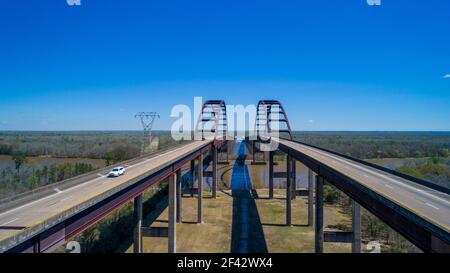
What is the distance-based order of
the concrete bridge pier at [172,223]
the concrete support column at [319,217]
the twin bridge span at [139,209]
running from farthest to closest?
1. the concrete bridge pier at [172,223]
2. the concrete support column at [319,217]
3. the twin bridge span at [139,209]

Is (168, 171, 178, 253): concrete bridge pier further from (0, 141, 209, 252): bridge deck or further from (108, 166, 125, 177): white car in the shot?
(0, 141, 209, 252): bridge deck

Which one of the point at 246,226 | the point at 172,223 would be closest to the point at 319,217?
the point at 246,226

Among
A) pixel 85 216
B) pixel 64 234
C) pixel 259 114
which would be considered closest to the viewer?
pixel 64 234

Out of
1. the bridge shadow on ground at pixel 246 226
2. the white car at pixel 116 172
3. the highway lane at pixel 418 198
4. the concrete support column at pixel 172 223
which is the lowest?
the bridge shadow on ground at pixel 246 226

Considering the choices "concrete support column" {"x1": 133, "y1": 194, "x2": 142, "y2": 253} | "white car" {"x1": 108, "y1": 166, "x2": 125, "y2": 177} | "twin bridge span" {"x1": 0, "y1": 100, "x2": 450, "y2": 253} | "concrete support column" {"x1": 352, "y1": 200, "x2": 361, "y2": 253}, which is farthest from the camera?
"concrete support column" {"x1": 133, "y1": 194, "x2": 142, "y2": 253}

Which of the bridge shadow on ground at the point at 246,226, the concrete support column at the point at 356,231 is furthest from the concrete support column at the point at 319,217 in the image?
the bridge shadow on ground at the point at 246,226

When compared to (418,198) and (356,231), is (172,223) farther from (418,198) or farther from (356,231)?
(418,198)

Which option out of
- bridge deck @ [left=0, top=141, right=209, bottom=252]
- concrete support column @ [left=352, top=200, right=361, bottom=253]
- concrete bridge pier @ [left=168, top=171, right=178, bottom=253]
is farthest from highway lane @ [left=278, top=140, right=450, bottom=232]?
concrete bridge pier @ [left=168, top=171, right=178, bottom=253]

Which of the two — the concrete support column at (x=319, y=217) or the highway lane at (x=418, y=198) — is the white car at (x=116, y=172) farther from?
the highway lane at (x=418, y=198)

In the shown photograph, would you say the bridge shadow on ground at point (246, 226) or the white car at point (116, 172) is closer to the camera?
the white car at point (116, 172)
